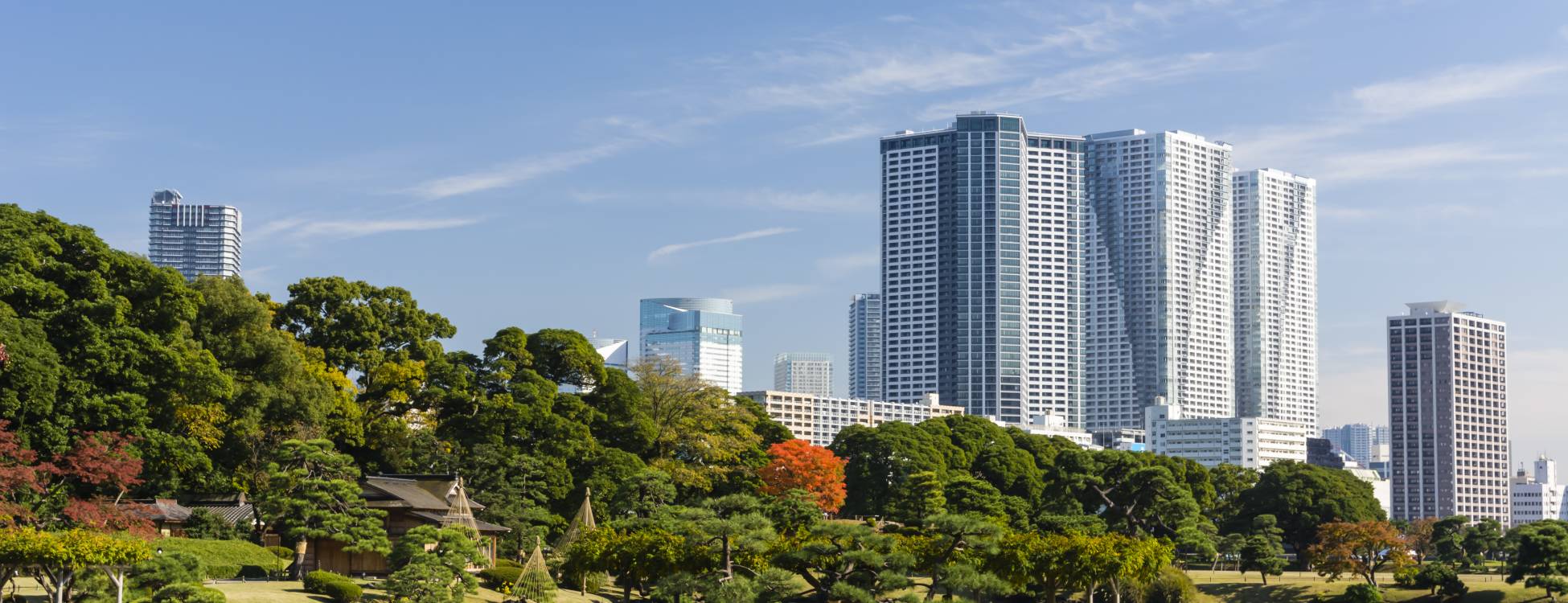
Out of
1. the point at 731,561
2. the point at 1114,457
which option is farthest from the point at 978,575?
the point at 1114,457

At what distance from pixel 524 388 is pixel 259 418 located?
12414mm

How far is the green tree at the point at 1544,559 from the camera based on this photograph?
5575cm

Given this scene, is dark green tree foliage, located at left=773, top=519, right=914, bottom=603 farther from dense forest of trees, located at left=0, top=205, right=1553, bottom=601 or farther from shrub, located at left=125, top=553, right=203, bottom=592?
shrub, located at left=125, top=553, right=203, bottom=592

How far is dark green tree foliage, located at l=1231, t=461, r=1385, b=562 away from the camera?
79.6 metres

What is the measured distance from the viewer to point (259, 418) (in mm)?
53031

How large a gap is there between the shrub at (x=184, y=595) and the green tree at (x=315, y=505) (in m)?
10.6

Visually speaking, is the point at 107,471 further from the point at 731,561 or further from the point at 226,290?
the point at 731,561

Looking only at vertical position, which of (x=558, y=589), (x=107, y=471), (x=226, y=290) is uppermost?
(x=226, y=290)

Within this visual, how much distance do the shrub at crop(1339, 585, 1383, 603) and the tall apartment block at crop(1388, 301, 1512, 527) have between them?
12895cm

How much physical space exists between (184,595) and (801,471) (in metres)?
36.8

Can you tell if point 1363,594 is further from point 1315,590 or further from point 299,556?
point 299,556

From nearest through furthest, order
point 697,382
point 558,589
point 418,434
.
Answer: point 558,589 → point 418,434 → point 697,382

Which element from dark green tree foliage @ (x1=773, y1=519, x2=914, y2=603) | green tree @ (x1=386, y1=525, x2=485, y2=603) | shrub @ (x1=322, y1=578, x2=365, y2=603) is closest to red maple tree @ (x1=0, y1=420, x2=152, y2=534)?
shrub @ (x1=322, y1=578, x2=365, y2=603)

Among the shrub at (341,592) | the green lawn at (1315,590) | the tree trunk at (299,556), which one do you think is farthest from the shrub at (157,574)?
the green lawn at (1315,590)
